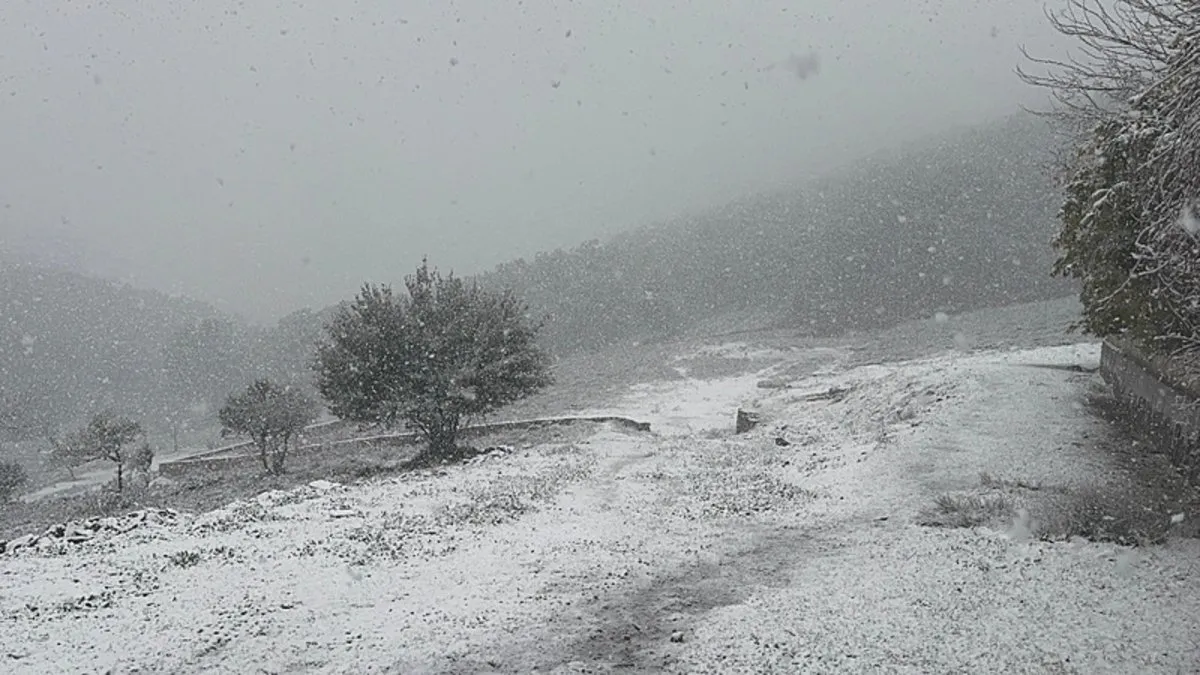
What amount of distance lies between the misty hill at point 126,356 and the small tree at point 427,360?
148 ft

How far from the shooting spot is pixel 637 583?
29.6ft

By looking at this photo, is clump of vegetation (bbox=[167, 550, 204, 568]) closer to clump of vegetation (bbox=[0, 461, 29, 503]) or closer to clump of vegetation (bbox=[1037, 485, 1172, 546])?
clump of vegetation (bbox=[1037, 485, 1172, 546])

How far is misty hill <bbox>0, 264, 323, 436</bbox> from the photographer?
71.1 meters

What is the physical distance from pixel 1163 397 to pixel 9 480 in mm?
41184

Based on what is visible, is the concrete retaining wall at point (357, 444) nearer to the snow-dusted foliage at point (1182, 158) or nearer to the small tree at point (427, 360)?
the small tree at point (427, 360)

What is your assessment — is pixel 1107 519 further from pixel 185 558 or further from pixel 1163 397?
pixel 185 558

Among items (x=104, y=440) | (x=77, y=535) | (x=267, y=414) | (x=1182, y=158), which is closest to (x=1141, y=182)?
(x=1182, y=158)

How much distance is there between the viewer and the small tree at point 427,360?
941 inches

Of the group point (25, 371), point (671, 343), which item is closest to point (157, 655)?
point (671, 343)

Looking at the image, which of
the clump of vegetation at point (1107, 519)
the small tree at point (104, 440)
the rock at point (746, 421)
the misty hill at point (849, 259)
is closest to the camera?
the clump of vegetation at point (1107, 519)

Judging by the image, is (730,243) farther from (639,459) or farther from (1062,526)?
(1062,526)

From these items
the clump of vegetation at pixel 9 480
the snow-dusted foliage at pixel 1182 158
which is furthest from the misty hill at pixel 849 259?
the snow-dusted foliage at pixel 1182 158

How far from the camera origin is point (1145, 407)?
53.3ft

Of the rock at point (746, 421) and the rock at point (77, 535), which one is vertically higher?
the rock at point (77, 535)
